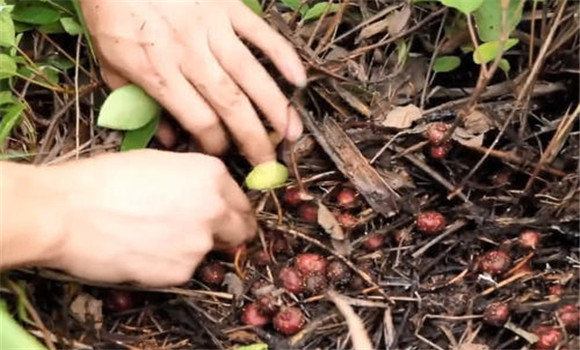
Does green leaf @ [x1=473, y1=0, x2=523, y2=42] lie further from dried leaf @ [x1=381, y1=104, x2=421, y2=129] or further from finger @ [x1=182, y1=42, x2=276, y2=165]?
finger @ [x1=182, y1=42, x2=276, y2=165]

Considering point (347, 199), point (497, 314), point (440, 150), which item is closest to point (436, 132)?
point (440, 150)

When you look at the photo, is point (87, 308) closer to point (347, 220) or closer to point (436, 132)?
point (347, 220)

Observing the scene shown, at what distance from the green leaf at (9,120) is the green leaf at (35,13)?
12 cm

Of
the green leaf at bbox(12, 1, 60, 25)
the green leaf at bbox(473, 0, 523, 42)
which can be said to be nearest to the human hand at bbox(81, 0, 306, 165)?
the green leaf at bbox(12, 1, 60, 25)

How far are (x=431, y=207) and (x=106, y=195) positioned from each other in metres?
0.38

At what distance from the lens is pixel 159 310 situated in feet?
4.44

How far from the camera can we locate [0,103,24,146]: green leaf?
1.39 m

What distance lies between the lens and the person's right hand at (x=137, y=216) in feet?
4.09

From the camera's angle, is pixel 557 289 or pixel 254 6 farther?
pixel 254 6

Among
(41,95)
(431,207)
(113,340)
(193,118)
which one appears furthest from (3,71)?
(431,207)

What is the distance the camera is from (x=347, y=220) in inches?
54.1

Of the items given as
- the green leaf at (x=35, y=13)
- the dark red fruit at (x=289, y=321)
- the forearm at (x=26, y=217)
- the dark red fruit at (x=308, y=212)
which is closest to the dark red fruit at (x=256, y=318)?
the dark red fruit at (x=289, y=321)

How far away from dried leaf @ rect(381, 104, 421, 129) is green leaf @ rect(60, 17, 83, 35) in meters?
0.39

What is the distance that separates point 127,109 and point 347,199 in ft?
0.91
